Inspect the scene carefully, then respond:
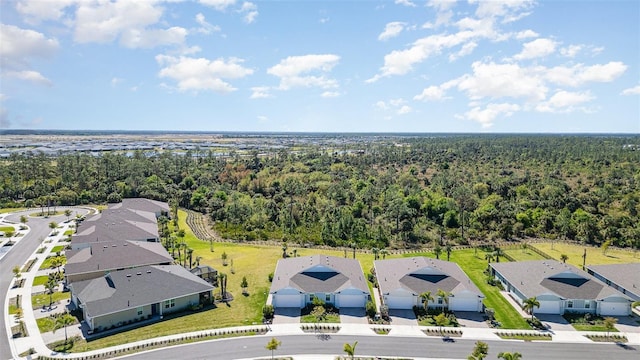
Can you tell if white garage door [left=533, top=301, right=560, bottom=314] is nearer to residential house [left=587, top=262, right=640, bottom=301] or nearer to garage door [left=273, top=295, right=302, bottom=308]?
residential house [left=587, top=262, right=640, bottom=301]

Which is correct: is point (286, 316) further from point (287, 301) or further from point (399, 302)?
point (399, 302)

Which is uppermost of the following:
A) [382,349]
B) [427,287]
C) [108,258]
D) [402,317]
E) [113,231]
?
[113,231]

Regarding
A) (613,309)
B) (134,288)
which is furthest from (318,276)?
(613,309)

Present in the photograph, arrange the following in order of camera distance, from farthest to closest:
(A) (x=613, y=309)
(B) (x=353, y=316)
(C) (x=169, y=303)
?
(A) (x=613, y=309) < (C) (x=169, y=303) < (B) (x=353, y=316)

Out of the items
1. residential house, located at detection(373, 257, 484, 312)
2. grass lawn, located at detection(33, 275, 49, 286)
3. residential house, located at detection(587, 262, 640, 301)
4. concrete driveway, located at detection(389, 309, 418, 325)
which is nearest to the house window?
grass lawn, located at detection(33, 275, 49, 286)

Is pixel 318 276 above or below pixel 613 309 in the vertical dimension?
above

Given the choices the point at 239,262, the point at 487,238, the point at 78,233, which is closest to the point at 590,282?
the point at 487,238

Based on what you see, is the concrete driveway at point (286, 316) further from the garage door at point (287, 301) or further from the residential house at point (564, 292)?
the residential house at point (564, 292)
